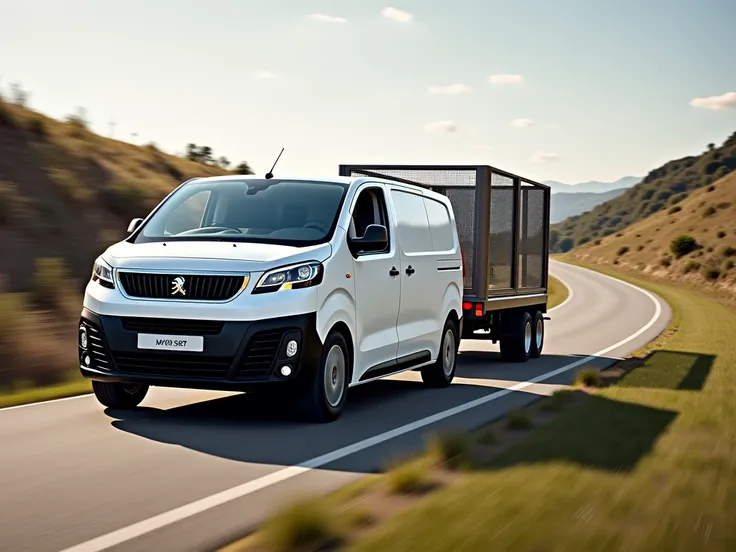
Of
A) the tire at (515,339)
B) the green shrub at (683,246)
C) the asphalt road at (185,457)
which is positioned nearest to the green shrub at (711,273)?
the green shrub at (683,246)

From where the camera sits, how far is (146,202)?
2370cm

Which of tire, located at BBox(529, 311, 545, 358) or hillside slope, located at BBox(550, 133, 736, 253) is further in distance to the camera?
hillside slope, located at BBox(550, 133, 736, 253)

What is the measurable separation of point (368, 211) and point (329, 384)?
2175mm

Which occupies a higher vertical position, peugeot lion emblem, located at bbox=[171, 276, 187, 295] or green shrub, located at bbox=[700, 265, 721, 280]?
peugeot lion emblem, located at bbox=[171, 276, 187, 295]

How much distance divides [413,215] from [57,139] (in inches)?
578

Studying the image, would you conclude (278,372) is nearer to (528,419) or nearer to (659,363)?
(528,419)

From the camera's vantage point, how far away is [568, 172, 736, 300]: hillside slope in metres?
72.7

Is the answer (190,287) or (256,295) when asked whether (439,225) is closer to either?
(256,295)

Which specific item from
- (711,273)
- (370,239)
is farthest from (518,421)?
(711,273)

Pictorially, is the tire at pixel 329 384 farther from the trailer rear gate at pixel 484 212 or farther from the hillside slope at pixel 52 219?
the trailer rear gate at pixel 484 212

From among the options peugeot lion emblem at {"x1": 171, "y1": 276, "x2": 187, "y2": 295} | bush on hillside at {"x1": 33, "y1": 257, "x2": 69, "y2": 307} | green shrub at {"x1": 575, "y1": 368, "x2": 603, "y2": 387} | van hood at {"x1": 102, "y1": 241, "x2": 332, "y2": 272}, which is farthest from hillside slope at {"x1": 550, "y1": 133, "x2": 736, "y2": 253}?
peugeot lion emblem at {"x1": 171, "y1": 276, "x2": 187, "y2": 295}

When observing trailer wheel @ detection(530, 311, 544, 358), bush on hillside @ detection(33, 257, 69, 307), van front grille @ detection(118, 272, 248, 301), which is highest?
van front grille @ detection(118, 272, 248, 301)

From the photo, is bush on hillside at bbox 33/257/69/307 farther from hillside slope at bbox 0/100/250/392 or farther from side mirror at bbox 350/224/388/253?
side mirror at bbox 350/224/388/253

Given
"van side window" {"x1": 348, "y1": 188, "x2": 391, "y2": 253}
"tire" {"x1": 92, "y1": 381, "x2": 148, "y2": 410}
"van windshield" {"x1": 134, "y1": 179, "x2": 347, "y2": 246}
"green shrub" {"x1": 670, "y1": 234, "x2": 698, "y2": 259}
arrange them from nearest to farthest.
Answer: "tire" {"x1": 92, "y1": 381, "x2": 148, "y2": 410} → "van windshield" {"x1": 134, "y1": 179, "x2": 347, "y2": 246} → "van side window" {"x1": 348, "y1": 188, "x2": 391, "y2": 253} → "green shrub" {"x1": 670, "y1": 234, "x2": 698, "y2": 259}
